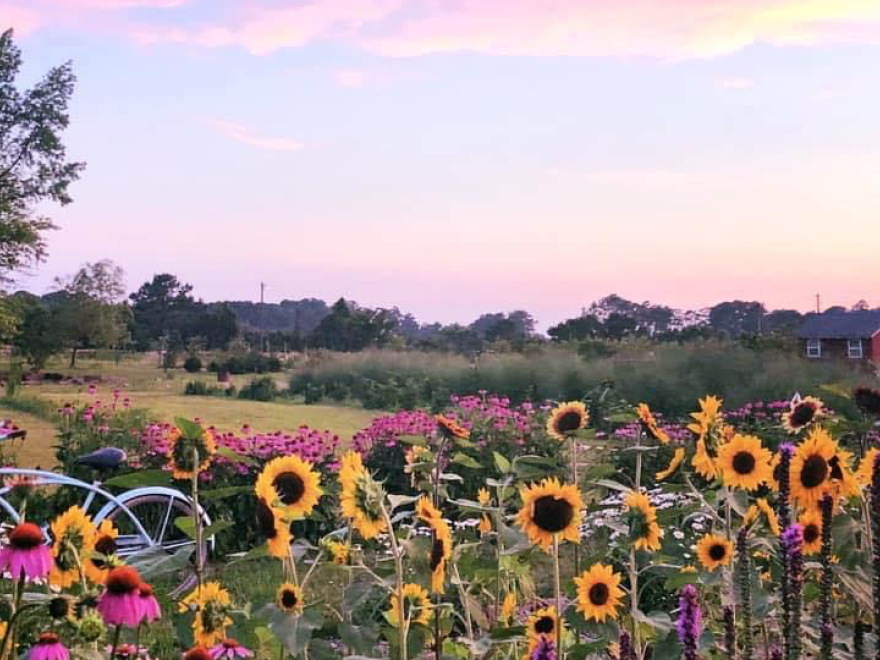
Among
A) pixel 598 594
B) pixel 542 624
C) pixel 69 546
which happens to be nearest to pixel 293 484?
pixel 69 546

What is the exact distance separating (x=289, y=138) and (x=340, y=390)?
33.1 ft

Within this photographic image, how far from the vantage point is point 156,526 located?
5.44m

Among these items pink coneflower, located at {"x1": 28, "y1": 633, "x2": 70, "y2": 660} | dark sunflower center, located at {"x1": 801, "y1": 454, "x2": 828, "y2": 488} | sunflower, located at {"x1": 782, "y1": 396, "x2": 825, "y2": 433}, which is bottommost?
pink coneflower, located at {"x1": 28, "y1": 633, "x2": 70, "y2": 660}

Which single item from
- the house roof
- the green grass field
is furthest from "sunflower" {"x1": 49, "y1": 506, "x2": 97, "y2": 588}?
the house roof

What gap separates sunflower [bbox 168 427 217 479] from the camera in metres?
1.64

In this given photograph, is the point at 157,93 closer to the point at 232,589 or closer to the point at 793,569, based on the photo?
the point at 232,589

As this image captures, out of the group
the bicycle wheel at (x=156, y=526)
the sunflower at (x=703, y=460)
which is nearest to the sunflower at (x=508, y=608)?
the sunflower at (x=703, y=460)

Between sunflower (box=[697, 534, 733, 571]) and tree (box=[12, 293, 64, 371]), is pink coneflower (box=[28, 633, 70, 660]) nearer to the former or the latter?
sunflower (box=[697, 534, 733, 571])

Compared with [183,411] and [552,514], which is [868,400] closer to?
[552,514]

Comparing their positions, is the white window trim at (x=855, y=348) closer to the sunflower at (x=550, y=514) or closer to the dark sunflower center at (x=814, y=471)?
the dark sunflower center at (x=814, y=471)

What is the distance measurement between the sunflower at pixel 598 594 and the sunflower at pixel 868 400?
23.0 inches

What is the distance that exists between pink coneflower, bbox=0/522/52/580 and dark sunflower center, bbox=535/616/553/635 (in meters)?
0.88

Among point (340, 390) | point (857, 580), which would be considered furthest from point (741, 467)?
point (340, 390)

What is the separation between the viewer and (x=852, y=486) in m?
1.60
